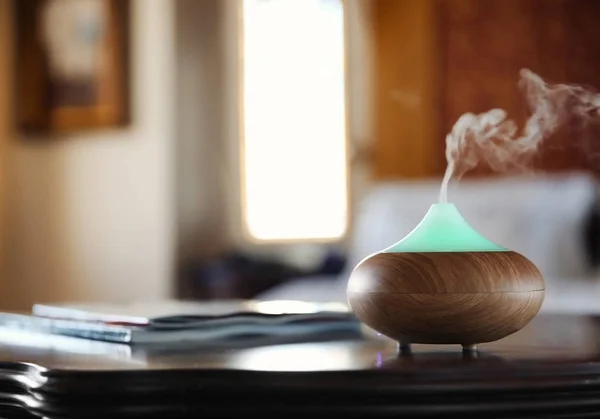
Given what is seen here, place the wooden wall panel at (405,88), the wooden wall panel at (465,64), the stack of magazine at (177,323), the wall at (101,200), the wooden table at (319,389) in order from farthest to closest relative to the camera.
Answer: the wall at (101,200) → the wooden wall panel at (405,88) → the wooden wall panel at (465,64) → the stack of magazine at (177,323) → the wooden table at (319,389)

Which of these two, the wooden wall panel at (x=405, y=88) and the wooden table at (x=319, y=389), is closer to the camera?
the wooden table at (x=319, y=389)

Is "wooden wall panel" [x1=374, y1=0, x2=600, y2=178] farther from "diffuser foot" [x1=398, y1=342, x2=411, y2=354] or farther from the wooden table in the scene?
the wooden table

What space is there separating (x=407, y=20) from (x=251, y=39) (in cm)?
74

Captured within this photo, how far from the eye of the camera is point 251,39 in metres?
3.98

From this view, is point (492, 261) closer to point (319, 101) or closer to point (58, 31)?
point (319, 101)

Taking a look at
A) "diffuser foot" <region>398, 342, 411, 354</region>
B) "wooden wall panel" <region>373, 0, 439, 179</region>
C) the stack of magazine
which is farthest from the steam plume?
"wooden wall panel" <region>373, 0, 439, 179</region>

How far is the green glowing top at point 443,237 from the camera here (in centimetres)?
81

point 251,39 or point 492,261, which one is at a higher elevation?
point 251,39

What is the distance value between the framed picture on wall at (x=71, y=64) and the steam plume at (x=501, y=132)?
3061 millimetres

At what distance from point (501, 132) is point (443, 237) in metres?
0.17

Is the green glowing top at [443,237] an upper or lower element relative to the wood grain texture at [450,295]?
upper

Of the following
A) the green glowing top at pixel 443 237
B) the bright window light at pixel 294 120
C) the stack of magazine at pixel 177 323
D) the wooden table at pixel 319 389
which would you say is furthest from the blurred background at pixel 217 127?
the wooden table at pixel 319 389

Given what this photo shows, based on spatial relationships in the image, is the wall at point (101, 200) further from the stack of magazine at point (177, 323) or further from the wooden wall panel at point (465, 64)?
the stack of magazine at point (177, 323)

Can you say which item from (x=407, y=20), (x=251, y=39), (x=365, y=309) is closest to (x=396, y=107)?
(x=407, y=20)
